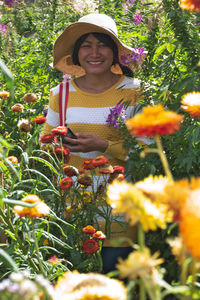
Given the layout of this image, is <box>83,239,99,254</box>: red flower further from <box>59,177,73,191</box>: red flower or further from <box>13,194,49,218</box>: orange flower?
<box>13,194,49,218</box>: orange flower

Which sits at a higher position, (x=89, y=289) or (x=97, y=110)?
(x=89, y=289)

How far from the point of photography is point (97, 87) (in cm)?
223

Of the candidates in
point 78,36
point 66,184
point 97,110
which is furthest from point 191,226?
point 78,36

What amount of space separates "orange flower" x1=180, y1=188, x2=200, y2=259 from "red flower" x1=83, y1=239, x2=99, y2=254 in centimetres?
120

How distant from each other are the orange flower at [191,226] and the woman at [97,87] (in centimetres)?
159

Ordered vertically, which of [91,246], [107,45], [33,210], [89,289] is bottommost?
[91,246]

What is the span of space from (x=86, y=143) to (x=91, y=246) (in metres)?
0.54

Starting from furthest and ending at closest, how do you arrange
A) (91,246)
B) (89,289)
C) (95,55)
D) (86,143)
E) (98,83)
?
(98,83) < (95,55) < (86,143) < (91,246) < (89,289)

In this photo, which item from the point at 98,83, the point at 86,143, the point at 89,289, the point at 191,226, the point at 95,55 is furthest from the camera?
the point at 98,83

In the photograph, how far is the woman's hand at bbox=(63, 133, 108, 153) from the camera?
1.95 meters

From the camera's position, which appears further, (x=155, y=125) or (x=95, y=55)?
(x=95, y=55)

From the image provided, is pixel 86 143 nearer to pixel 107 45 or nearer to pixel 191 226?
pixel 107 45

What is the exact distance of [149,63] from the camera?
198 centimetres

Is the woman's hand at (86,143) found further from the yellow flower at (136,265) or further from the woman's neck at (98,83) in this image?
the yellow flower at (136,265)
